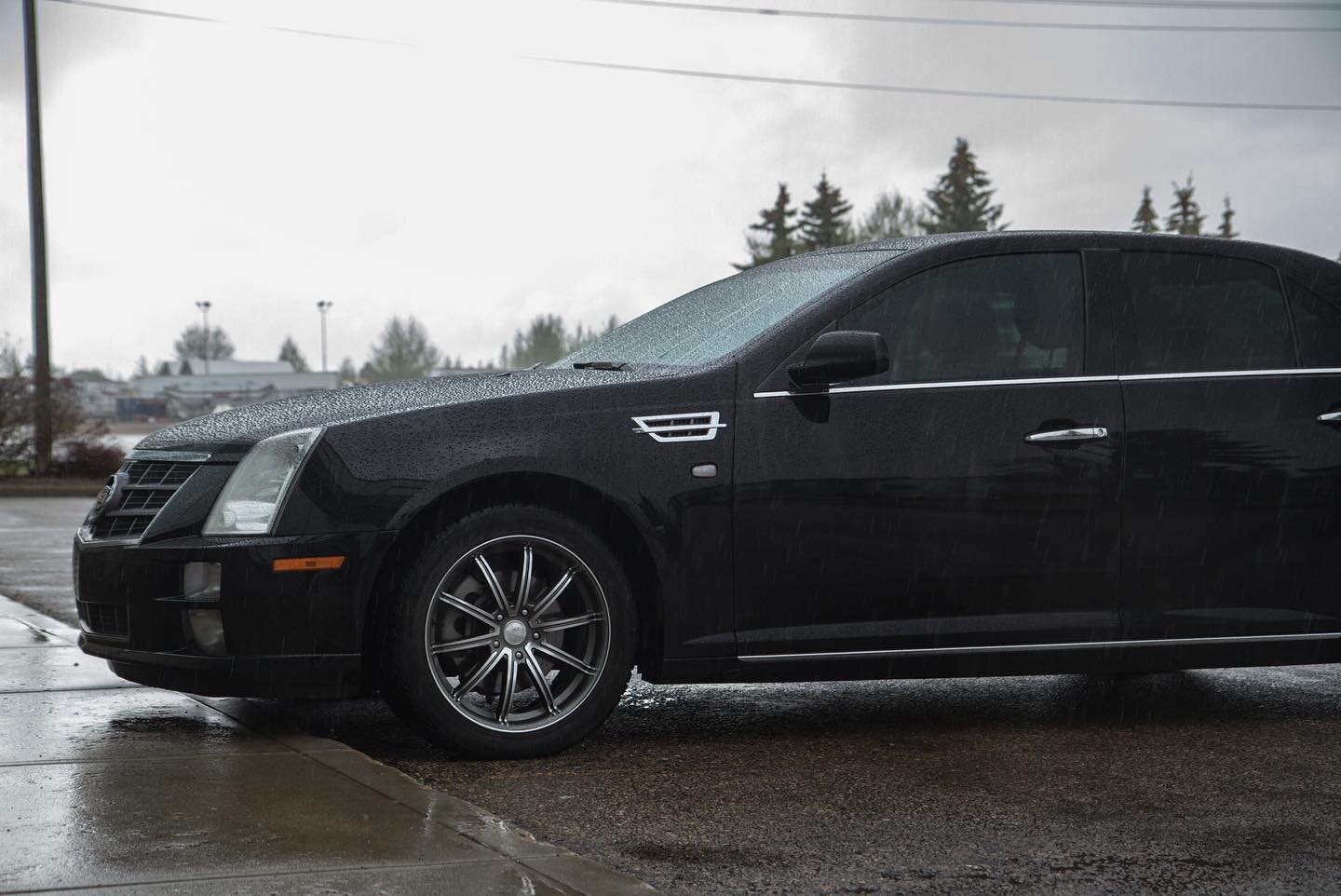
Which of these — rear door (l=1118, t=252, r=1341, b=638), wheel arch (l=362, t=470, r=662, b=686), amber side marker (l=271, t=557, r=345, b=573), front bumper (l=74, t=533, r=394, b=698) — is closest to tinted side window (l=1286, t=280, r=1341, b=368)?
rear door (l=1118, t=252, r=1341, b=638)

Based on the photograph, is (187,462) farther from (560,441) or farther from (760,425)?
(760,425)

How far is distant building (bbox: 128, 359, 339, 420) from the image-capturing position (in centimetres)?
10060

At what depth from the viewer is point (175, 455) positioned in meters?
5.12

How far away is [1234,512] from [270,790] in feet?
10.8

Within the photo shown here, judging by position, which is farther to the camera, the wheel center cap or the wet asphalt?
the wheel center cap

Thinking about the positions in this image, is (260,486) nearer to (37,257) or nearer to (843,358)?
(843,358)

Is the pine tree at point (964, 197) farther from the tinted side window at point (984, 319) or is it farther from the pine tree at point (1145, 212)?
the tinted side window at point (984, 319)

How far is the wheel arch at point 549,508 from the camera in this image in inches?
194

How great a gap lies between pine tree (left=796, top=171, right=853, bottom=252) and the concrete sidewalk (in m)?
71.2

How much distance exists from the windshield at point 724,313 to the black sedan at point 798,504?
0.10 ft

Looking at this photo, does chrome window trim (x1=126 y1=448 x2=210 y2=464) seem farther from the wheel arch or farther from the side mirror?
the side mirror

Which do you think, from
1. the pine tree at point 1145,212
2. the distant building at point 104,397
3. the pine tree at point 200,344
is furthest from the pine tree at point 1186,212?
the pine tree at point 200,344

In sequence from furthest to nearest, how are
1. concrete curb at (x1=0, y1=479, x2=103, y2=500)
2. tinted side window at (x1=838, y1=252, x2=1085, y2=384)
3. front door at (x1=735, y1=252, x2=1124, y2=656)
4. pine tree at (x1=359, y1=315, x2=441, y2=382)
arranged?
1. pine tree at (x1=359, y1=315, x2=441, y2=382)
2. concrete curb at (x1=0, y1=479, x2=103, y2=500)
3. tinted side window at (x1=838, y1=252, x2=1085, y2=384)
4. front door at (x1=735, y1=252, x2=1124, y2=656)

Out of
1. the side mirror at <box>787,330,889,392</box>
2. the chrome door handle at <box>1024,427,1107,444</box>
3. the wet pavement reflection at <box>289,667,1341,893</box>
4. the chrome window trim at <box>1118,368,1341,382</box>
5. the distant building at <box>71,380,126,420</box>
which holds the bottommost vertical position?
the wet pavement reflection at <box>289,667,1341,893</box>
